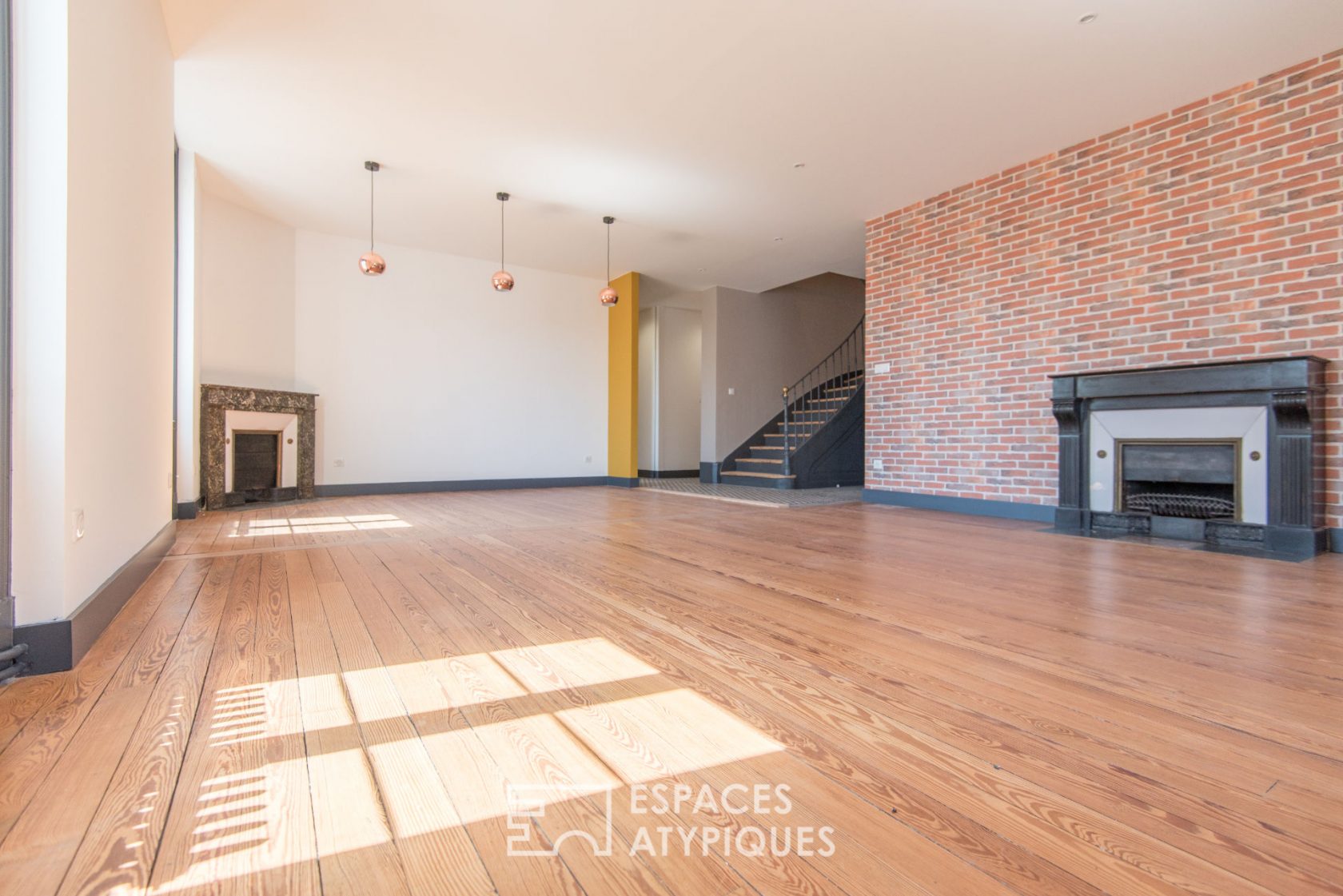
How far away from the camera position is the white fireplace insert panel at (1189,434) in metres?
3.46

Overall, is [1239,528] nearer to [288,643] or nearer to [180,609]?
[288,643]

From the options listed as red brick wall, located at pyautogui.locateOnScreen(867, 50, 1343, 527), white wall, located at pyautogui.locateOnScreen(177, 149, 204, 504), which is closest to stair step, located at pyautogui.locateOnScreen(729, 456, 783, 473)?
red brick wall, located at pyautogui.locateOnScreen(867, 50, 1343, 527)

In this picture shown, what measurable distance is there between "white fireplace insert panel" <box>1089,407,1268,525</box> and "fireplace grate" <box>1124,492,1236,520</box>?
0.41ft

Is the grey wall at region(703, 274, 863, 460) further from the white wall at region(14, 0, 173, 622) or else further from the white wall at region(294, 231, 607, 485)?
the white wall at region(14, 0, 173, 622)

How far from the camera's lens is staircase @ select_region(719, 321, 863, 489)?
8.03 meters

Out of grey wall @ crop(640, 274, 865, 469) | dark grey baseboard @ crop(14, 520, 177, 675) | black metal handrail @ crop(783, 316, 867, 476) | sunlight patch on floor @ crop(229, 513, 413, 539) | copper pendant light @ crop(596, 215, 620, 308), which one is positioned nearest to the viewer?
dark grey baseboard @ crop(14, 520, 177, 675)

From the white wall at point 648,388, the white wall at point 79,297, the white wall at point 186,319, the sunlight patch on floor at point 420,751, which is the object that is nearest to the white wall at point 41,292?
the white wall at point 79,297

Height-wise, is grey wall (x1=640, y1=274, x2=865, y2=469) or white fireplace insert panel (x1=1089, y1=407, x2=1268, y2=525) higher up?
grey wall (x1=640, y1=274, x2=865, y2=469)

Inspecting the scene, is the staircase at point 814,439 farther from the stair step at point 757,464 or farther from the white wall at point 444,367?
the white wall at point 444,367

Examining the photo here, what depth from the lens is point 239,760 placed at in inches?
45.0

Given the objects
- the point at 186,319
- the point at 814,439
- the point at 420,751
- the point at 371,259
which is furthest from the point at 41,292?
the point at 814,439

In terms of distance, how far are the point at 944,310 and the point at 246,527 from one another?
5.81 meters

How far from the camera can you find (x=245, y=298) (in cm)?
599

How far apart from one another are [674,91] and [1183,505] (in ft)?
13.5
